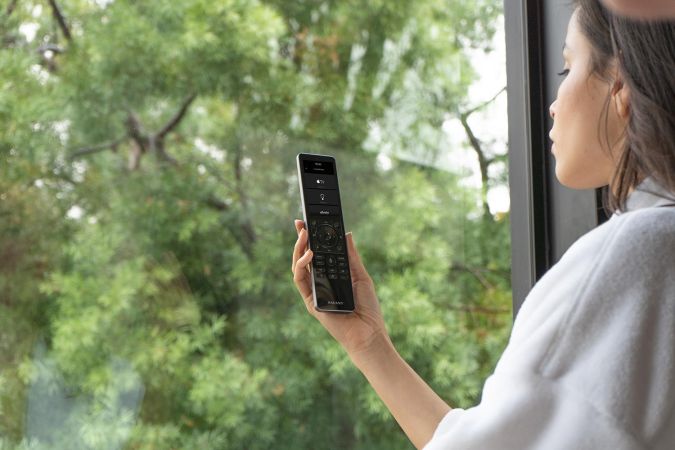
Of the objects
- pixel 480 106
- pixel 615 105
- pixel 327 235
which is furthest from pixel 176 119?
pixel 615 105

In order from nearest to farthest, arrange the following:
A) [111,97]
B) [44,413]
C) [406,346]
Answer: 1. [44,413]
2. [111,97]
3. [406,346]

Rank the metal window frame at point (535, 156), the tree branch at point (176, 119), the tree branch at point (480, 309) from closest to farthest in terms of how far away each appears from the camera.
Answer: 1. the tree branch at point (176, 119)
2. the metal window frame at point (535, 156)
3. the tree branch at point (480, 309)

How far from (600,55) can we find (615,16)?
0.12 feet

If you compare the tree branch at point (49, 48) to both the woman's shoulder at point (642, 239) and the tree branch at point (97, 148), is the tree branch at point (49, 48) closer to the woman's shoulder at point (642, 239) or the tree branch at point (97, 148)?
the tree branch at point (97, 148)

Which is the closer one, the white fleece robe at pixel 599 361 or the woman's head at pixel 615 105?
the white fleece robe at pixel 599 361

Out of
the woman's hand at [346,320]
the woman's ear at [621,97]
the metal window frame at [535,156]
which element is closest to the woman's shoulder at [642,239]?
the woman's ear at [621,97]

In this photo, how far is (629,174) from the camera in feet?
2.51

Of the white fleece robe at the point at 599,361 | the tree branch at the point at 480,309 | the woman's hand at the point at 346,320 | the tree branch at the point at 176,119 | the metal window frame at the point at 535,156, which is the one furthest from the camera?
the tree branch at the point at 480,309

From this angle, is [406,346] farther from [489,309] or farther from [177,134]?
[177,134]

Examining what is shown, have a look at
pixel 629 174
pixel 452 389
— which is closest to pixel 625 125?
pixel 629 174

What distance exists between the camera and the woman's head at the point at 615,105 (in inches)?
28.5

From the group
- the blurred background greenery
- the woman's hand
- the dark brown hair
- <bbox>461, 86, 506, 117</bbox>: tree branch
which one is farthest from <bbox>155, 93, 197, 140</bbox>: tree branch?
the dark brown hair

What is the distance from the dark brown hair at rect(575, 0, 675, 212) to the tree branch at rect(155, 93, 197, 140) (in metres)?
0.62

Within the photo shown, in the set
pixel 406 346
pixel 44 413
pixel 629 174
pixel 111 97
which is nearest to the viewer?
pixel 629 174
